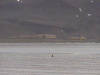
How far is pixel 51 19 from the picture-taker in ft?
416

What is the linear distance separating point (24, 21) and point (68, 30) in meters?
14.0

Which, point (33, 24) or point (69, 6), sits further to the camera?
point (69, 6)

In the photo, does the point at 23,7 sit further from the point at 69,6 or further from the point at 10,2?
the point at 69,6

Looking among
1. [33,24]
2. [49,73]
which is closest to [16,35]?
[33,24]

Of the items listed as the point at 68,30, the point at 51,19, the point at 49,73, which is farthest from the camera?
the point at 51,19

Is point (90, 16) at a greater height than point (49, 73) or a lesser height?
greater

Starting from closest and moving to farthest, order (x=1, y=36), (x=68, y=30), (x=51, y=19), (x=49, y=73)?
(x=49, y=73), (x=1, y=36), (x=68, y=30), (x=51, y=19)

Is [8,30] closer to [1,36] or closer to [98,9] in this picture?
[1,36]

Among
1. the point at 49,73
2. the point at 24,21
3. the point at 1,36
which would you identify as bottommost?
the point at 49,73

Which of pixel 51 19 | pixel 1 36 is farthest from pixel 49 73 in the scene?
pixel 51 19

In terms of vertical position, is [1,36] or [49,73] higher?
[1,36]

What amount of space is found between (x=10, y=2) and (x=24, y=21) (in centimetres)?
822

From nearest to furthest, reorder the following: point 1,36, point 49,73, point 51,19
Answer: point 49,73
point 1,36
point 51,19

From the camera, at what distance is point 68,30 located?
117 metres
